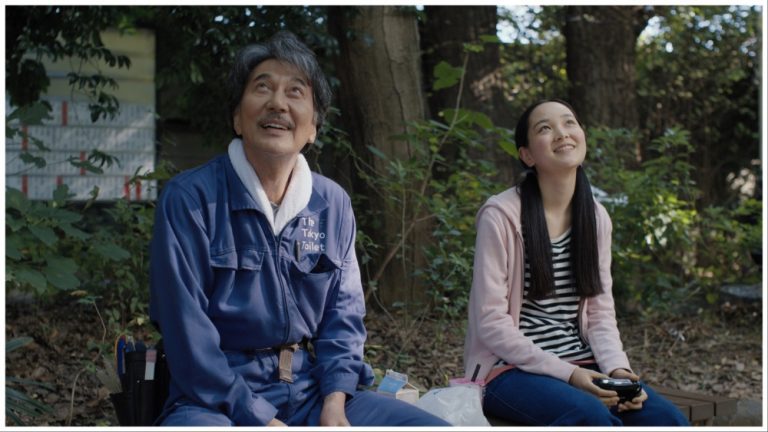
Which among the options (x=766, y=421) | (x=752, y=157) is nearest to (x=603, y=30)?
(x=752, y=157)

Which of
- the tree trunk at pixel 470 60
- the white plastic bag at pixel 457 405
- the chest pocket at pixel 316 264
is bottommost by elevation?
the white plastic bag at pixel 457 405

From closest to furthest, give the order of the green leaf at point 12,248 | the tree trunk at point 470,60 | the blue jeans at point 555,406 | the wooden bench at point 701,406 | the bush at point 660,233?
the blue jeans at point 555,406 → the wooden bench at point 701,406 → the green leaf at point 12,248 → the bush at point 660,233 → the tree trunk at point 470,60

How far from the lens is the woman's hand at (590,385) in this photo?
10.3 ft

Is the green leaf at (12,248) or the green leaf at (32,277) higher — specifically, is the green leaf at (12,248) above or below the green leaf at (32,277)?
above

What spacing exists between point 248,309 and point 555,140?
1.32 meters

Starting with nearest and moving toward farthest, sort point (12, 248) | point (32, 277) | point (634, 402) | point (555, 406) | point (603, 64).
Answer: point (555, 406) < point (634, 402) < point (32, 277) < point (12, 248) < point (603, 64)

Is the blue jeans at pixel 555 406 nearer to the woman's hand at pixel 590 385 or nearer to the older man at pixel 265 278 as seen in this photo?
the woman's hand at pixel 590 385

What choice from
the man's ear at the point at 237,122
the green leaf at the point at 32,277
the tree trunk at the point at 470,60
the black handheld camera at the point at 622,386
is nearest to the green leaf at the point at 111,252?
the green leaf at the point at 32,277

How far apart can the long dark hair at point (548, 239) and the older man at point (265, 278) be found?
68 cm

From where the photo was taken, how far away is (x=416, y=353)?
5938 mm

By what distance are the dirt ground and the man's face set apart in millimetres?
2147

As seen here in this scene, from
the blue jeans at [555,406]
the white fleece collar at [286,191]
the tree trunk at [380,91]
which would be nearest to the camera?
the white fleece collar at [286,191]

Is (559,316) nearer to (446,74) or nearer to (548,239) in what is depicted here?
(548,239)

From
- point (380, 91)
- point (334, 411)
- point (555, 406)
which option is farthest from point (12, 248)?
point (380, 91)
